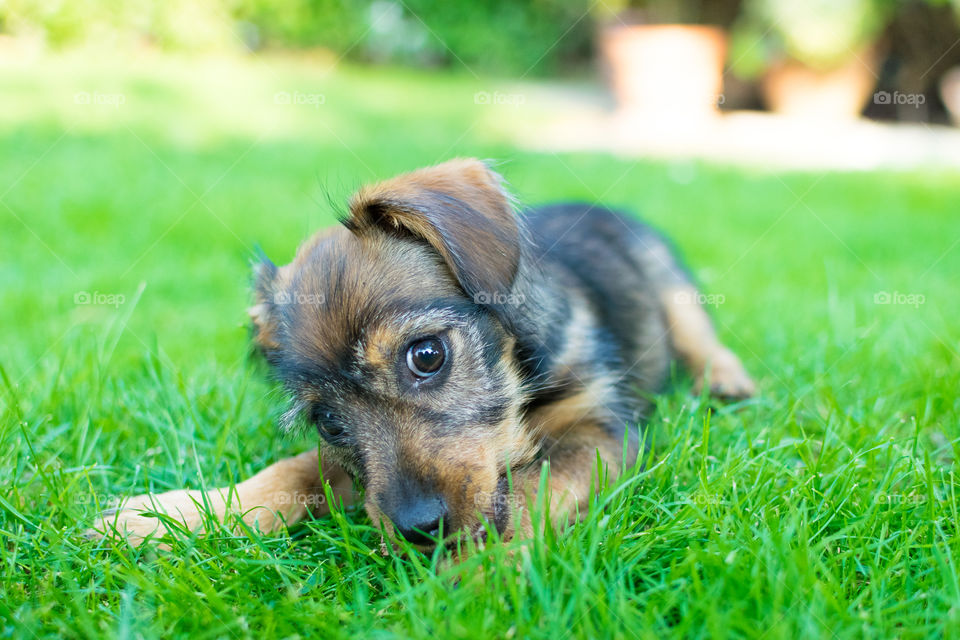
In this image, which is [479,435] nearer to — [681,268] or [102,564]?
[102,564]

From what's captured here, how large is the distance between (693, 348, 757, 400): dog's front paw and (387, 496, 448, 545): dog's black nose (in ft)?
5.64

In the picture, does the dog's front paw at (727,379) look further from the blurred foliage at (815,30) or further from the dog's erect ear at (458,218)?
the blurred foliage at (815,30)

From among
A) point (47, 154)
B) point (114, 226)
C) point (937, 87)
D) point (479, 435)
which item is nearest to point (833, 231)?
point (479, 435)

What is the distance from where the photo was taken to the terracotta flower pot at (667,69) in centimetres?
1130

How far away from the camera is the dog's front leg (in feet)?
7.29

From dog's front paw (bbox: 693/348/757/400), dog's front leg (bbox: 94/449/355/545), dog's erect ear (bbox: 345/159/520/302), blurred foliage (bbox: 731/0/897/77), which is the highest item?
blurred foliage (bbox: 731/0/897/77)

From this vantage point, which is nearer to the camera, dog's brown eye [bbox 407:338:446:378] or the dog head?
the dog head

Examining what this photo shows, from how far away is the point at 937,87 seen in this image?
13.0 metres

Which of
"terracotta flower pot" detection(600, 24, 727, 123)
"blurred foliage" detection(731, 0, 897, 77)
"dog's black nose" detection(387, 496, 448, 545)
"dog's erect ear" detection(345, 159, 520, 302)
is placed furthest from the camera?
"terracotta flower pot" detection(600, 24, 727, 123)

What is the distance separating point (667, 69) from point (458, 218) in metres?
10.1

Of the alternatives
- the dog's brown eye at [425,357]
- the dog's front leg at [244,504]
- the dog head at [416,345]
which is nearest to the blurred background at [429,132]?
the dog head at [416,345]

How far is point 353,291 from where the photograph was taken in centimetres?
233

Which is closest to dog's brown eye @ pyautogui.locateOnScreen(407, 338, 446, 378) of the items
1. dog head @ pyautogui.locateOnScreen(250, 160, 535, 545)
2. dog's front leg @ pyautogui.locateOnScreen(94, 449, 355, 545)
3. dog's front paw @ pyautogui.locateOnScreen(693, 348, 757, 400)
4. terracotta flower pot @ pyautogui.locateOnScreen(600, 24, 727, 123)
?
dog head @ pyautogui.locateOnScreen(250, 160, 535, 545)

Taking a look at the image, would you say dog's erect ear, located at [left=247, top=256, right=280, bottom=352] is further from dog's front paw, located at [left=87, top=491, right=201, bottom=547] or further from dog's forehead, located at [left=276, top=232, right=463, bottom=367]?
dog's front paw, located at [left=87, top=491, right=201, bottom=547]
